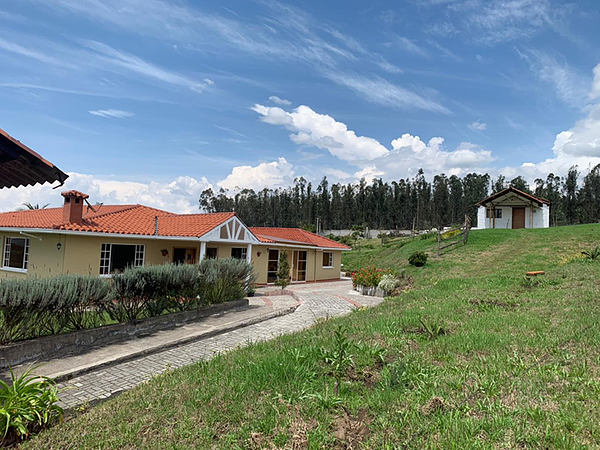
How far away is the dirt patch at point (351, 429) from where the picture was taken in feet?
10.0

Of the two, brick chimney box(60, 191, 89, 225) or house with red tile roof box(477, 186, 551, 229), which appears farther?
house with red tile roof box(477, 186, 551, 229)

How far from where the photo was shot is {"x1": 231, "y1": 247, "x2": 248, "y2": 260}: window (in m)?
20.4

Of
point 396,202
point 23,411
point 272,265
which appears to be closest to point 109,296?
point 23,411

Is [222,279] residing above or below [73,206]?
below

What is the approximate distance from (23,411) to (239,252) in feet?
55.3

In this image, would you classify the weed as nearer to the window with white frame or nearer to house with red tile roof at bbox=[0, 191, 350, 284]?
house with red tile roof at bbox=[0, 191, 350, 284]

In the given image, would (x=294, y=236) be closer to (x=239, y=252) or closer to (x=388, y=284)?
(x=239, y=252)

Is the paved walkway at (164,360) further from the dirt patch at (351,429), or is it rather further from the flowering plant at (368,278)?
the flowering plant at (368,278)

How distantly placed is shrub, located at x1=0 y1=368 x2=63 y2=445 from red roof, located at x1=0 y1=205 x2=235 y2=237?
10257mm

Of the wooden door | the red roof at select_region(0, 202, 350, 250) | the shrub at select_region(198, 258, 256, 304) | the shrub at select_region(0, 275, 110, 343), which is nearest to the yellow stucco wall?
the red roof at select_region(0, 202, 350, 250)

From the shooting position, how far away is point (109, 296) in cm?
786

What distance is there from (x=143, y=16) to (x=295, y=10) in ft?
15.2

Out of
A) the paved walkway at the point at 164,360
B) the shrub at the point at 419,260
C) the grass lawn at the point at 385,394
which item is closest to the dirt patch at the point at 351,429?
the grass lawn at the point at 385,394

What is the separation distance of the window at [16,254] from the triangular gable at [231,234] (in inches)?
304
